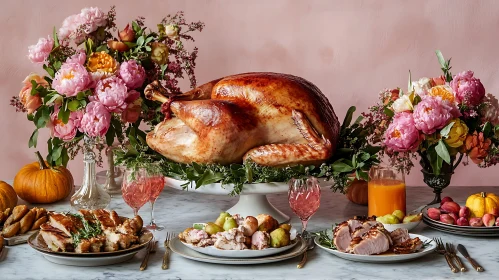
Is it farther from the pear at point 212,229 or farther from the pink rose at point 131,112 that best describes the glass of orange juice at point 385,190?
the pink rose at point 131,112

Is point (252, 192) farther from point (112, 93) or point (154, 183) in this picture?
point (112, 93)

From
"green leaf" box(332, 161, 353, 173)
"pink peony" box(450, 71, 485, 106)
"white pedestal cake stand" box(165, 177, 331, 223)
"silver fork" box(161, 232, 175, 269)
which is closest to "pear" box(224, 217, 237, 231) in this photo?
"silver fork" box(161, 232, 175, 269)

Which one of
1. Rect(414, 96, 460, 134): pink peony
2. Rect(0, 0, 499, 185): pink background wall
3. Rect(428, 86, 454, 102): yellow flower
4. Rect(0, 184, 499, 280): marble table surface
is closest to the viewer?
Rect(0, 184, 499, 280): marble table surface

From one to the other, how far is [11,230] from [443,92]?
1611 mm

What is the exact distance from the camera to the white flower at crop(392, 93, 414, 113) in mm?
2918

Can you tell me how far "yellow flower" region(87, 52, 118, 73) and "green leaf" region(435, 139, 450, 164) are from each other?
4.09 ft

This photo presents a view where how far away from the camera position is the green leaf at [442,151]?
2889 millimetres

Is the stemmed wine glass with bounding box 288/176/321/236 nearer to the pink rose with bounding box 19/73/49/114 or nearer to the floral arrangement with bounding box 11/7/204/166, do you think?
the floral arrangement with bounding box 11/7/204/166

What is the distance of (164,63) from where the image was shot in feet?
10.7

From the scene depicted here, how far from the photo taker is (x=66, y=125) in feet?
9.99

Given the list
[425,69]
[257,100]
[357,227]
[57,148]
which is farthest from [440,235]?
[425,69]

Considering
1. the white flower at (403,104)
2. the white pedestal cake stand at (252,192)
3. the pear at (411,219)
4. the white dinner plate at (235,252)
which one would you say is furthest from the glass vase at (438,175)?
the white dinner plate at (235,252)

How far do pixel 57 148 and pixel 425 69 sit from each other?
2593 mm

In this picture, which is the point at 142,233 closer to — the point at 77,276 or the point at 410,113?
the point at 77,276
